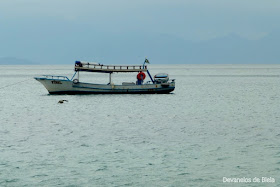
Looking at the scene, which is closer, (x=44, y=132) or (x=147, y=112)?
(x=44, y=132)

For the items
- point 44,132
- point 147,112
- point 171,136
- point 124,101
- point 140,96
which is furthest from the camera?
point 140,96

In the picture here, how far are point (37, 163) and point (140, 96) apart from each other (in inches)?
1737

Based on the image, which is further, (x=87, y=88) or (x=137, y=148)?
(x=87, y=88)

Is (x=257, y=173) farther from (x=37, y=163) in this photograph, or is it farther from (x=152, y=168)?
(x=37, y=163)

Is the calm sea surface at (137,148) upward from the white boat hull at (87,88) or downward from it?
downward

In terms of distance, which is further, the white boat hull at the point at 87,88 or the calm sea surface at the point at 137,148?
the white boat hull at the point at 87,88

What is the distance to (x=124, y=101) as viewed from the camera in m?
61.0

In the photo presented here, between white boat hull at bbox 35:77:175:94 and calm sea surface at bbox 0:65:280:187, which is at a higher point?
white boat hull at bbox 35:77:175:94

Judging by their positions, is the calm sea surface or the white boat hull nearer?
the calm sea surface

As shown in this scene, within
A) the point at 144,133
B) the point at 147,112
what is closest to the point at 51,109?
the point at 147,112

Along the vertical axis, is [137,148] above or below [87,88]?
below

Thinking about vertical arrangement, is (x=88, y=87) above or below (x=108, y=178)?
above

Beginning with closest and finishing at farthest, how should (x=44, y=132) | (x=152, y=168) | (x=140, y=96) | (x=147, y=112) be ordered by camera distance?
(x=152, y=168) → (x=44, y=132) → (x=147, y=112) → (x=140, y=96)

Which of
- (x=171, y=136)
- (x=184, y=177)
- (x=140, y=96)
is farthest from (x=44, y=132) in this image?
(x=140, y=96)
